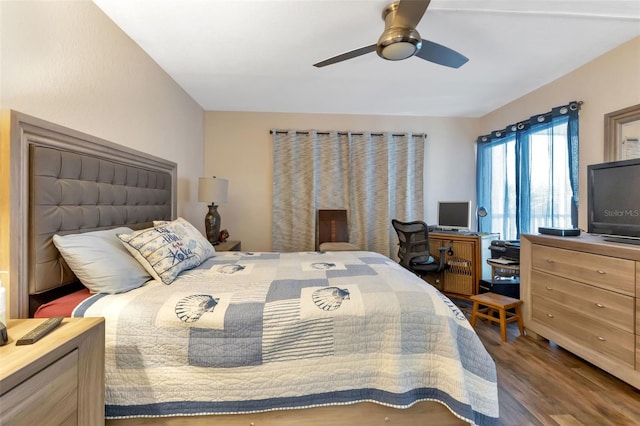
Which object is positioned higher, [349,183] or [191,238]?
[349,183]

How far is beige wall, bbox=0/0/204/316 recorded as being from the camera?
1.22 meters

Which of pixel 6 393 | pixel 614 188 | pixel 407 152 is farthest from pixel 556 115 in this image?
pixel 6 393

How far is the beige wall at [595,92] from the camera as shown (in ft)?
6.71

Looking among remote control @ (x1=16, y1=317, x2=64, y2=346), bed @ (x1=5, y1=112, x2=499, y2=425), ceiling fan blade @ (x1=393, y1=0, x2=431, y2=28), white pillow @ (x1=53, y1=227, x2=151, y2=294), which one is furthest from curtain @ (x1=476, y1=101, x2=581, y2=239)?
remote control @ (x1=16, y1=317, x2=64, y2=346)

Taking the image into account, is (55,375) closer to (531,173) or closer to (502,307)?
(502,307)

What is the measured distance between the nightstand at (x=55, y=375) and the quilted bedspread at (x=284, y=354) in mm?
144

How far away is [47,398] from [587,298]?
2850 millimetres

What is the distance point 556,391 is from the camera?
5.26 feet

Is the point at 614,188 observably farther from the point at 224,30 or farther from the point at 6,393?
the point at 6,393

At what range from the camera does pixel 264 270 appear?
171 cm

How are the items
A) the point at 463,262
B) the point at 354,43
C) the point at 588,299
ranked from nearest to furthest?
the point at 588,299
the point at 354,43
the point at 463,262

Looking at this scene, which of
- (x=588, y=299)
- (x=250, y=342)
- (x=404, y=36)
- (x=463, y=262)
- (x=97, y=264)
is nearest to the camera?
(x=250, y=342)

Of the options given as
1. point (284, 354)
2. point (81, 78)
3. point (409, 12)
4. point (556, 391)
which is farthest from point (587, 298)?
point (81, 78)

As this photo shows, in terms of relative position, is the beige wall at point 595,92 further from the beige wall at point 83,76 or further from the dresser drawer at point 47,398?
the beige wall at point 83,76
